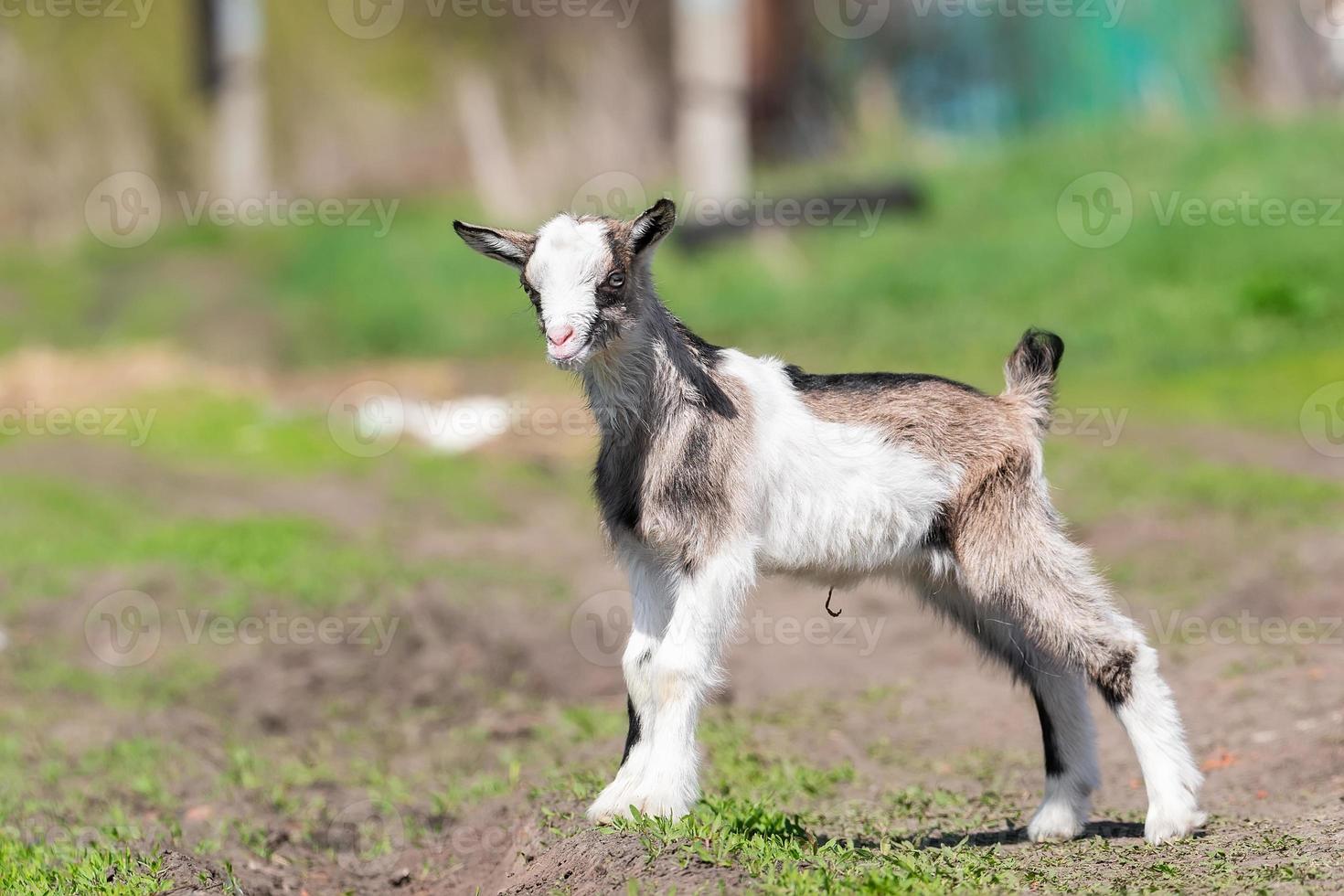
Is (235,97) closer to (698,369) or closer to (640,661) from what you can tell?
(698,369)

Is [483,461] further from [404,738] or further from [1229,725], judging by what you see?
[1229,725]

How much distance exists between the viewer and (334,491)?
42.1 feet

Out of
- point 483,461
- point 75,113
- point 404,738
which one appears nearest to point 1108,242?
point 483,461

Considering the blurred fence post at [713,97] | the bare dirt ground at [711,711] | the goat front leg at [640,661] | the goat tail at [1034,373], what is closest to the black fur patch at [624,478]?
the goat front leg at [640,661]

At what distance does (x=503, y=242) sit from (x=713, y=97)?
14039 mm

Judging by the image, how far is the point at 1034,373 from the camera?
Result: 6086 millimetres

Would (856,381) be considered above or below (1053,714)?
above

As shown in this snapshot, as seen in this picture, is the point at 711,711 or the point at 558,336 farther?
the point at 711,711

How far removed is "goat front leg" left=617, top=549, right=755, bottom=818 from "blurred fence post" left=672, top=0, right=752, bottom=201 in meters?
13.8

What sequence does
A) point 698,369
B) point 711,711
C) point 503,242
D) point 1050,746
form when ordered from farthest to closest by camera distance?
point 711,711 → point 1050,746 → point 698,369 → point 503,242

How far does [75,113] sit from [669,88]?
9170mm

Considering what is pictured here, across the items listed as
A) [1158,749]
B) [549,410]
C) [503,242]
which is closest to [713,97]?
[549,410]

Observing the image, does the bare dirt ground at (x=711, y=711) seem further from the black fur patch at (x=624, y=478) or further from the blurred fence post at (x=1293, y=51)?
the blurred fence post at (x=1293, y=51)

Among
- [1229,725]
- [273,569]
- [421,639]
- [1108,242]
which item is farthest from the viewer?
[1108,242]
